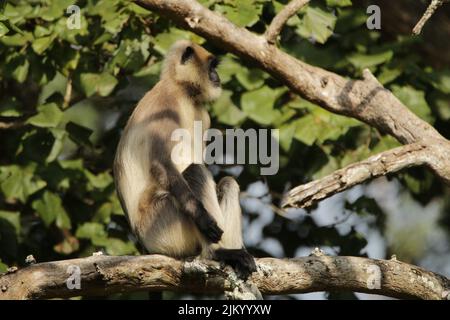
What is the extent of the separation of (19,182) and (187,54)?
6.24 ft

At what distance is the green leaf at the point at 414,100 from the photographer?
8.28 meters

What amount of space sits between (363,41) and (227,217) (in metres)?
2.64

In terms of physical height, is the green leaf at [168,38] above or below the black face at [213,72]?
above

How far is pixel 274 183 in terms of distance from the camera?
9047 mm

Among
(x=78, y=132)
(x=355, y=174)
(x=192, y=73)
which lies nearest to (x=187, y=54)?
(x=192, y=73)

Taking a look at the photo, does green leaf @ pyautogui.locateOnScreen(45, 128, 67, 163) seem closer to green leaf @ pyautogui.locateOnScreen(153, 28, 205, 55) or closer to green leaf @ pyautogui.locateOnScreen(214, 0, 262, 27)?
green leaf @ pyautogui.locateOnScreen(153, 28, 205, 55)

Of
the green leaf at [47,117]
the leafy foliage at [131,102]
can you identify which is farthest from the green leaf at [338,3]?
the green leaf at [47,117]

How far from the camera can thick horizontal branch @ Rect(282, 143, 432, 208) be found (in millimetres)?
6031

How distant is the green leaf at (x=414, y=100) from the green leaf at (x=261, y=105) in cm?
112

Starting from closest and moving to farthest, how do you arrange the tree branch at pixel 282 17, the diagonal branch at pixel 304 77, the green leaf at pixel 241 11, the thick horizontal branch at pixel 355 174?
the thick horizontal branch at pixel 355 174, the tree branch at pixel 282 17, the diagonal branch at pixel 304 77, the green leaf at pixel 241 11

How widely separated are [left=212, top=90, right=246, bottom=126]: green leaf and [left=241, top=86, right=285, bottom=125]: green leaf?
0.51 feet

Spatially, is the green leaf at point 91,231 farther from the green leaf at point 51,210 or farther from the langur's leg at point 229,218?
the langur's leg at point 229,218

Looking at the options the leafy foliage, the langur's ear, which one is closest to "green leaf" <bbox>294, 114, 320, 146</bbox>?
the leafy foliage

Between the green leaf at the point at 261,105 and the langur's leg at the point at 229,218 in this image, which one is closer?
the langur's leg at the point at 229,218
